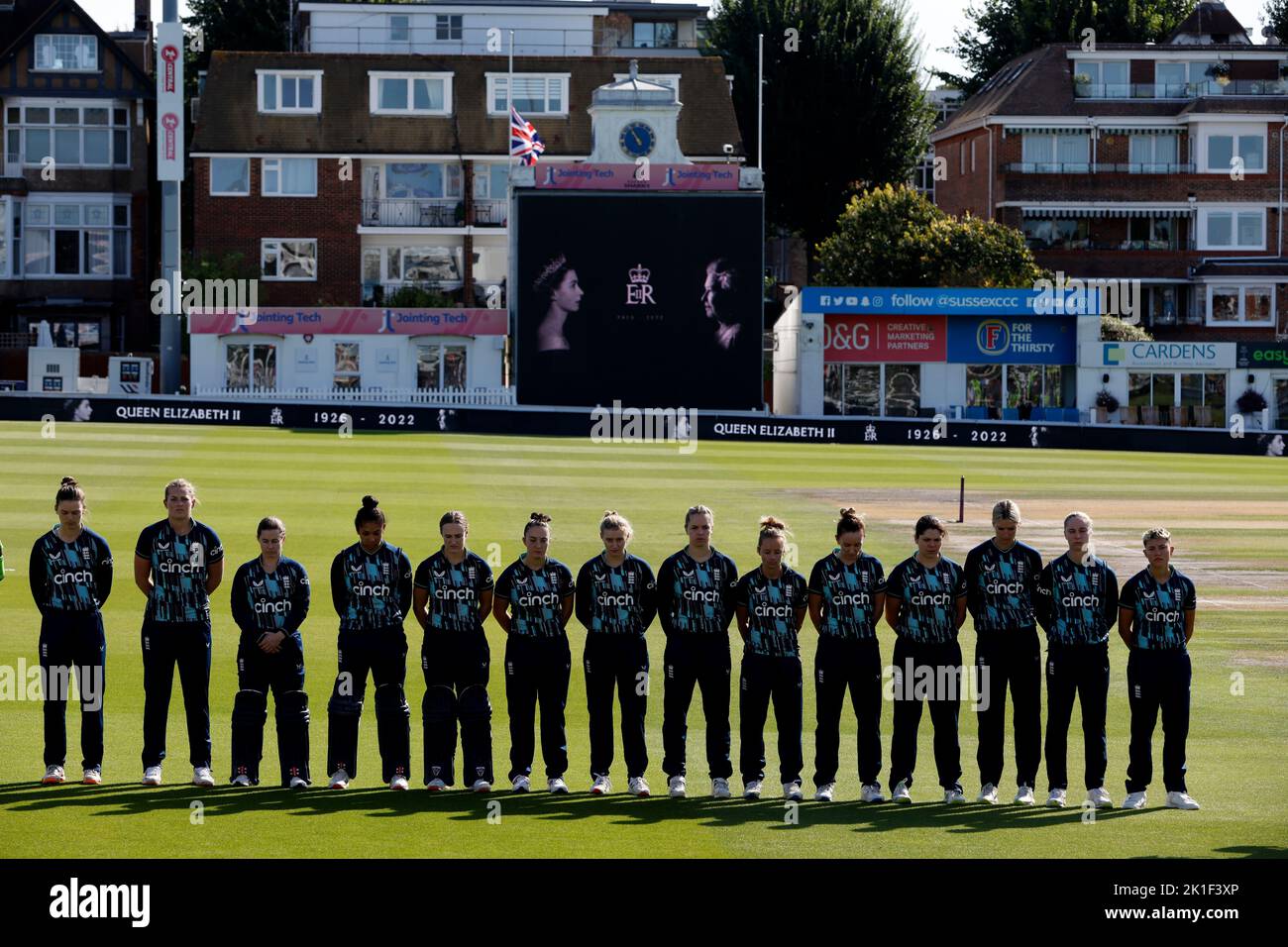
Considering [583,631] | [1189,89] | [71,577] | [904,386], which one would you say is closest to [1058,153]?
[1189,89]

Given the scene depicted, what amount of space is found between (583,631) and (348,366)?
36763mm

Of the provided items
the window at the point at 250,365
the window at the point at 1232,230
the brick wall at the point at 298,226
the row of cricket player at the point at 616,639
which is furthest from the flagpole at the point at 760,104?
the row of cricket player at the point at 616,639

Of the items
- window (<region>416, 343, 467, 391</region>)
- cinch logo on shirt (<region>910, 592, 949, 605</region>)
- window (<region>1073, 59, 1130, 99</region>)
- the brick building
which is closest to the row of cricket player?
cinch logo on shirt (<region>910, 592, 949, 605</region>)

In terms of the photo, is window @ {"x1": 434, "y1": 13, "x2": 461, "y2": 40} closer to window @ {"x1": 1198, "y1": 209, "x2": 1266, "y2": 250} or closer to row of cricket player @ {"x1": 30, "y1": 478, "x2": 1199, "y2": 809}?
window @ {"x1": 1198, "y1": 209, "x2": 1266, "y2": 250}

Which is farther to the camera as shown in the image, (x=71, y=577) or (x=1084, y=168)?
(x=1084, y=168)

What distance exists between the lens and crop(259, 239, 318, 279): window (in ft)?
206

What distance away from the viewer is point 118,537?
953 inches

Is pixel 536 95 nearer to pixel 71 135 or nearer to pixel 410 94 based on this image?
pixel 410 94

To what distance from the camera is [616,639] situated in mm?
12477

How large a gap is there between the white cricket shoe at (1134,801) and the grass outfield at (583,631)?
0.09 meters

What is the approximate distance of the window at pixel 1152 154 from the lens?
71750 millimetres

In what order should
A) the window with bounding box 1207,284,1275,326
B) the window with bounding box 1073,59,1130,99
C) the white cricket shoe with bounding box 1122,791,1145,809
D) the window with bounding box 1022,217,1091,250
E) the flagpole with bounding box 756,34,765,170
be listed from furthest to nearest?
1. the window with bounding box 1022,217,1091,250
2. the window with bounding box 1073,59,1130,99
3. the window with bounding box 1207,284,1275,326
4. the flagpole with bounding box 756,34,765,170
5. the white cricket shoe with bounding box 1122,791,1145,809

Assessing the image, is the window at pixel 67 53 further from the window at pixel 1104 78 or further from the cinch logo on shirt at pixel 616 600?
the cinch logo on shirt at pixel 616 600

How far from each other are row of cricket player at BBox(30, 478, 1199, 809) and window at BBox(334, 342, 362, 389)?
1700 inches
